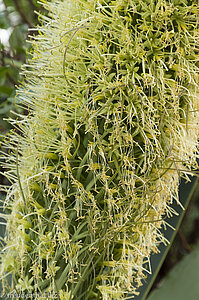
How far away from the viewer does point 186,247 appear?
855 mm

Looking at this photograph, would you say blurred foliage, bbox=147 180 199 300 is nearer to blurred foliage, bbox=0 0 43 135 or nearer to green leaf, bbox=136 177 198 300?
green leaf, bbox=136 177 198 300

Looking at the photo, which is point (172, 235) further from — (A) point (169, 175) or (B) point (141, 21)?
(B) point (141, 21)

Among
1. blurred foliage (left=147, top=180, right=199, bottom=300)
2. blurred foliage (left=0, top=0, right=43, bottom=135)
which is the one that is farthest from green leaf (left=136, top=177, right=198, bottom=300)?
blurred foliage (left=0, top=0, right=43, bottom=135)

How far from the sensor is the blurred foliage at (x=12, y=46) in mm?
557

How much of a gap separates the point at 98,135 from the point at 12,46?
29 cm

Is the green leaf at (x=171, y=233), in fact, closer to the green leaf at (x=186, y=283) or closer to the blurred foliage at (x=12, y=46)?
the green leaf at (x=186, y=283)

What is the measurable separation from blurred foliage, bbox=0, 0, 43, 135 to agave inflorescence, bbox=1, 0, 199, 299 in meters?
0.17

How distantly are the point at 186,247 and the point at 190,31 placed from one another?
24.3 inches

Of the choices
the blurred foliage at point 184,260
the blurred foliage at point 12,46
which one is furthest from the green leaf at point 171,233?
the blurred foliage at point 12,46

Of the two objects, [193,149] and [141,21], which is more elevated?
[141,21]

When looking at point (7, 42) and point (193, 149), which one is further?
point (7, 42)

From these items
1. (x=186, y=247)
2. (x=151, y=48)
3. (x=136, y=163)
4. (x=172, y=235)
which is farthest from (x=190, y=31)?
(x=186, y=247)

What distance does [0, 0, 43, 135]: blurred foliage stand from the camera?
0.56 m

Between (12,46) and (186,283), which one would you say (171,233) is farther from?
(12,46)
